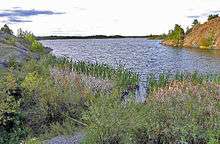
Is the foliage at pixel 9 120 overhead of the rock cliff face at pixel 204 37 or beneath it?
overhead

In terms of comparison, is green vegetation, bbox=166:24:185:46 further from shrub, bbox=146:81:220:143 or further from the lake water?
shrub, bbox=146:81:220:143

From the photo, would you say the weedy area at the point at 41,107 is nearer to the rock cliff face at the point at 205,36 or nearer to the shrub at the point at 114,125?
the shrub at the point at 114,125

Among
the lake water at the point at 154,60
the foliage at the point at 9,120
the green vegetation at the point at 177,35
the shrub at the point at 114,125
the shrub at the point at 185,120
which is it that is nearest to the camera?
the shrub at the point at 185,120

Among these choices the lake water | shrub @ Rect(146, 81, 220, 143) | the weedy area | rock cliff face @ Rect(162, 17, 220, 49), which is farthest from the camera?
rock cliff face @ Rect(162, 17, 220, 49)

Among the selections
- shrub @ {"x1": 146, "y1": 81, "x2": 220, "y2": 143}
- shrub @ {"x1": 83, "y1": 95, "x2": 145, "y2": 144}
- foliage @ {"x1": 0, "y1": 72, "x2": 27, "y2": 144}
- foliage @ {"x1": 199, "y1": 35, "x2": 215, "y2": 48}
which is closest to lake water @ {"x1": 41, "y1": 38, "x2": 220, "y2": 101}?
foliage @ {"x1": 0, "y1": 72, "x2": 27, "y2": 144}

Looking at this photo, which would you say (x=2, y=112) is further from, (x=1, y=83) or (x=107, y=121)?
(x=107, y=121)

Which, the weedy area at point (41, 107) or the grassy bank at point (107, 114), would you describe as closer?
the grassy bank at point (107, 114)

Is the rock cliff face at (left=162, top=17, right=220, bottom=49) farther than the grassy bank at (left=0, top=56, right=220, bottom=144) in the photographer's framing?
Yes

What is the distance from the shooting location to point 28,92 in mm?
17266

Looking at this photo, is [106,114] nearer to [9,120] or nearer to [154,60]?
[9,120]

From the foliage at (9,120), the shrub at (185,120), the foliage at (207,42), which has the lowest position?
the foliage at (207,42)

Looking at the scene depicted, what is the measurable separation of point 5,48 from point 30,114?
711 inches

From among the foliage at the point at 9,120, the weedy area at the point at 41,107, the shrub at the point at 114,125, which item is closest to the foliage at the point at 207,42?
the weedy area at the point at 41,107

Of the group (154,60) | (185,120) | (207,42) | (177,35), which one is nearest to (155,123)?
(185,120)
